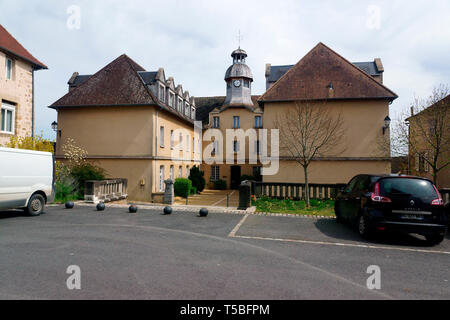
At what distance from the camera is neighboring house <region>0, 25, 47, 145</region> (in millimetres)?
15195

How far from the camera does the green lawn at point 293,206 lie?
11.3 m

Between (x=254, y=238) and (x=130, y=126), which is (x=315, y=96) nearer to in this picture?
(x=130, y=126)

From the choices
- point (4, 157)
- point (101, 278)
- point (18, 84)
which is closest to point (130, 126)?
point (18, 84)

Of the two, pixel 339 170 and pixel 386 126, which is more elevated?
pixel 386 126

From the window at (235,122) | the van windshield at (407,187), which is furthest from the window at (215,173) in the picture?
the van windshield at (407,187)

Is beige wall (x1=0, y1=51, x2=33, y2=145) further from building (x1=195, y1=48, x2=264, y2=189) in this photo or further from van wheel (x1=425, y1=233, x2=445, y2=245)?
van wheel (x1=425, y1=233, x2=445, y2=245)

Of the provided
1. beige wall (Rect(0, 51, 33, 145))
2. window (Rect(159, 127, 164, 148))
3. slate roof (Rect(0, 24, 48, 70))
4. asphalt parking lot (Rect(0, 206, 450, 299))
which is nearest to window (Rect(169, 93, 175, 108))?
window (Rect(159, 127, 164, 148))

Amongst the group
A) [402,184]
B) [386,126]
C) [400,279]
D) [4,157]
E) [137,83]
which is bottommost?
[400,279]

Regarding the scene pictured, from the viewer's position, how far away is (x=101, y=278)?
14.3 feet

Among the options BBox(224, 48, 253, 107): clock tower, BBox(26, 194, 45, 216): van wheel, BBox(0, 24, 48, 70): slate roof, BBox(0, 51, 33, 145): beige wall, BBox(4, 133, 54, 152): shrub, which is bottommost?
→ BBox(26, 194, 45, 216): van wheel

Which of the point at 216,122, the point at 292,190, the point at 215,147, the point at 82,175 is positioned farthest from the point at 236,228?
the point at 216,122

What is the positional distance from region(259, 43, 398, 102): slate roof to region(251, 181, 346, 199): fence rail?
6979 millimetres
